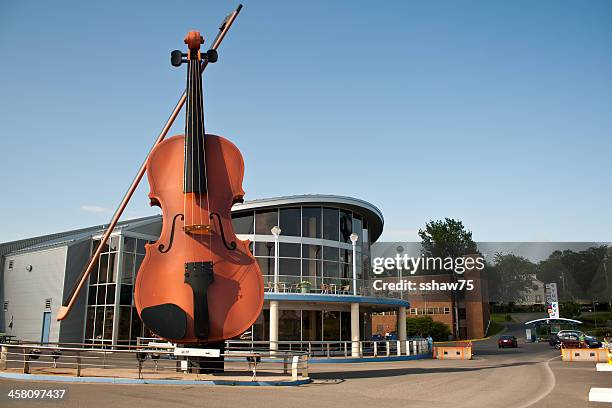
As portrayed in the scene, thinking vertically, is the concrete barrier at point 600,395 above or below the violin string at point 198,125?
below

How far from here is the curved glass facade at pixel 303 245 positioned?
92.9 feet

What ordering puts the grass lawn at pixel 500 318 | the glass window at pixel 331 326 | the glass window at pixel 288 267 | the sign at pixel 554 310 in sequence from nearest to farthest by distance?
the glass window at pixel 331 326 < the glass window at pixel 288 267 < the sign at pixel 554 310 < the grass lawn at pixel 500 318

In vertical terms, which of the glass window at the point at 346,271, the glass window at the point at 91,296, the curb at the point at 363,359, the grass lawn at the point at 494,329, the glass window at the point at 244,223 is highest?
the glass window at the point at 244,223

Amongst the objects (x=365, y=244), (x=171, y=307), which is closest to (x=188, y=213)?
(x=171, y=307)

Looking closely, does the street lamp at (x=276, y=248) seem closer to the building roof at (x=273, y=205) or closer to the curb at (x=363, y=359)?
the building roof at (x=273, y=205)

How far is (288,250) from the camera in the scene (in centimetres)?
2881

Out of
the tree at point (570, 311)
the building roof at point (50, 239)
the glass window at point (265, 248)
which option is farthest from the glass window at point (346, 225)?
the tree at point (570, 311)

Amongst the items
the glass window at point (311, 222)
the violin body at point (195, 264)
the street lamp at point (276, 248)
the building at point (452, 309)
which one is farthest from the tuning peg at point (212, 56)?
the building at point (452, 309)

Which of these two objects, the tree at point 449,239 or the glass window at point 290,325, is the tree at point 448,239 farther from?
the glass window at point 290,325

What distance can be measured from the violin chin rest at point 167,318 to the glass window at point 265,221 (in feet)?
56.6

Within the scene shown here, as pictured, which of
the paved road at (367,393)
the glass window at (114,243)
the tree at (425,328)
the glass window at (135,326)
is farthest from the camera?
the tree at (425,328)

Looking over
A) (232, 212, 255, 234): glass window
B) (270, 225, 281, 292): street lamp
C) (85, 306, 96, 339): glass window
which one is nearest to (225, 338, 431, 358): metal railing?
(270, 225, 281, 292): street lamp

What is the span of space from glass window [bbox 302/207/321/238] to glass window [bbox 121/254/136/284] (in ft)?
30.1

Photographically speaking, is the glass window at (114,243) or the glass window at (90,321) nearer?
the glass window at (90,321)
